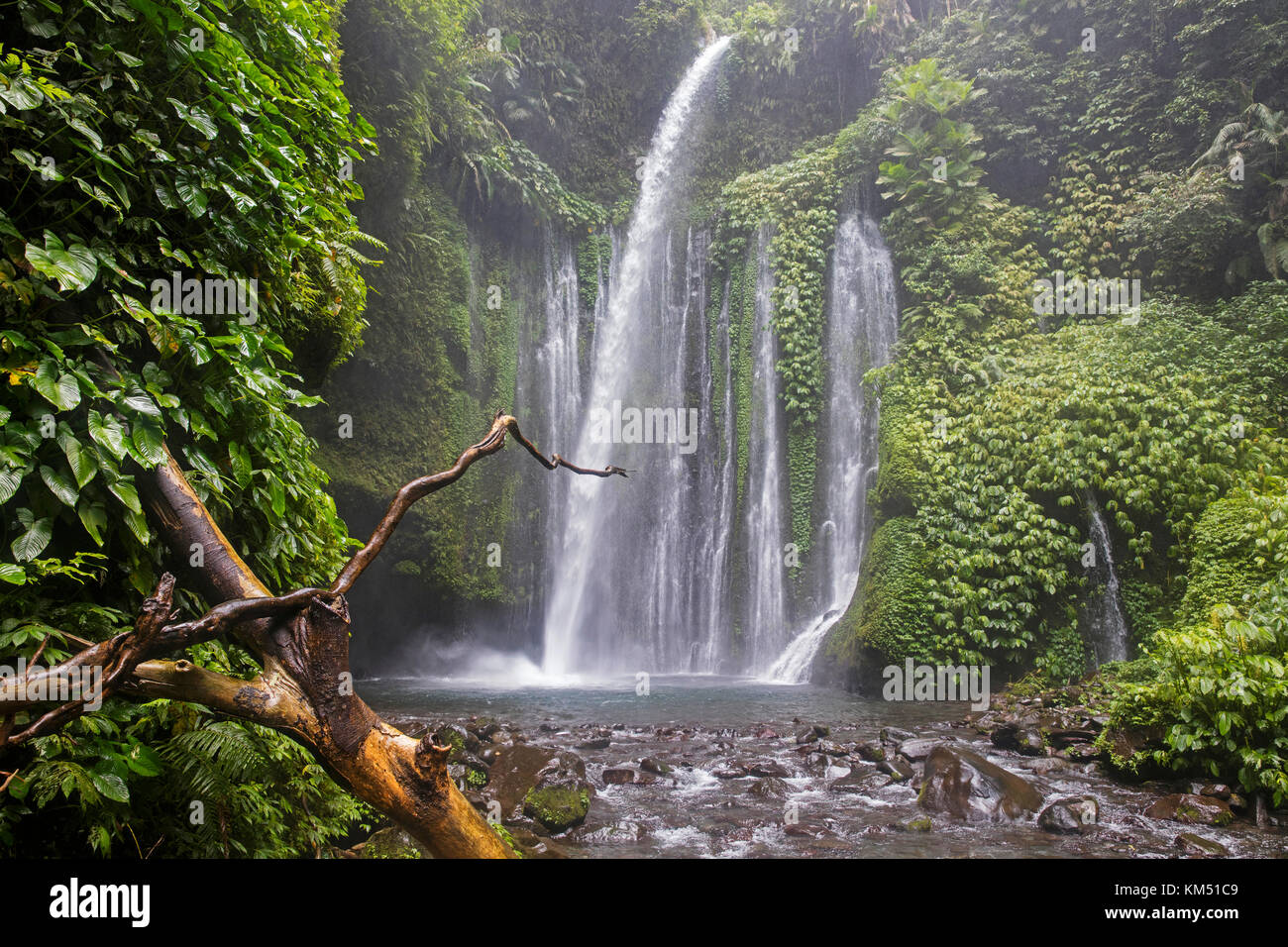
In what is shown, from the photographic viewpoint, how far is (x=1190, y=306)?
11609 millimetres

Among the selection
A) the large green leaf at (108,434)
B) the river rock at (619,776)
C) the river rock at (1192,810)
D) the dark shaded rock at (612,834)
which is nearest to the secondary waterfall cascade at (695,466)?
the river rock at (619,776)

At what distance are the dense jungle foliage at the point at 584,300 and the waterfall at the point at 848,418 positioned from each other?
0.48 meters

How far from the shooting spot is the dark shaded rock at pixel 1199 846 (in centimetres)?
451

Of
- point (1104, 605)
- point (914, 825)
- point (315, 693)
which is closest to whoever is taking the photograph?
point (315, 693)

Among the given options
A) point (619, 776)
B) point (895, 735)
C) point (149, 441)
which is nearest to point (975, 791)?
point (895, 735)

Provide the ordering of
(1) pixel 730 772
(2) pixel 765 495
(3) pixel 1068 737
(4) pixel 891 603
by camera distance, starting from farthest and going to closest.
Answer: (2) pixel 765 495 → (4) pixel 891 603 → (3) pixel 1068 737 → (1) pixel 730 772

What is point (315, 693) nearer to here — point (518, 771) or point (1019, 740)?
point (518, 771)

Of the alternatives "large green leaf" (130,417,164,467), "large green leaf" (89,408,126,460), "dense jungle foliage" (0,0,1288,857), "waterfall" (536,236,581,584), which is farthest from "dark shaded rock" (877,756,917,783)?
"waterfall" (536,236,581,584)

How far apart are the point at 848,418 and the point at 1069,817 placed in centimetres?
974

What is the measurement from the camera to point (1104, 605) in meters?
9.71

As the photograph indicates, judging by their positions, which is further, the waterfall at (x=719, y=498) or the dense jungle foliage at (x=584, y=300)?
the waterfall at (x=719, y=498)

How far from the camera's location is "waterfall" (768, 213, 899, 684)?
13.0m

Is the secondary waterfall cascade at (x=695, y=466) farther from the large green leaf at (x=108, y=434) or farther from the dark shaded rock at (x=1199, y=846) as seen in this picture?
A: the large green leaf at (x=108, y=434)

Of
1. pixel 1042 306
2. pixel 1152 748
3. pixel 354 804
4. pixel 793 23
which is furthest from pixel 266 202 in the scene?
pixel 793 23
